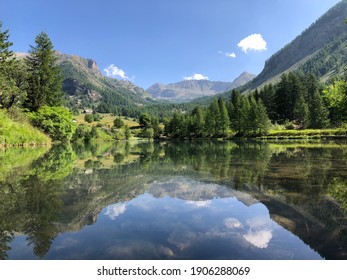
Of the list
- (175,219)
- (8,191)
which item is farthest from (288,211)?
(8,191)

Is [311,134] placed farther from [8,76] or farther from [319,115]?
[8,76]

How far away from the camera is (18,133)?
46562mm

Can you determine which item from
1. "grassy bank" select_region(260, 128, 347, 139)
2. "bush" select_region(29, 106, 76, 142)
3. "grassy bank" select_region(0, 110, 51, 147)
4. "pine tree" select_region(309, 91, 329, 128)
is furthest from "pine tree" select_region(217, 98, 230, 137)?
"grassy bank" select_region(0, 110, 51, 147)

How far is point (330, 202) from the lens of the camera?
915cm

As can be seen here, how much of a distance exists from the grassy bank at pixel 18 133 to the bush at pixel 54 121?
2.88 m

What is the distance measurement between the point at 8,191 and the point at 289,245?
33.8 feet

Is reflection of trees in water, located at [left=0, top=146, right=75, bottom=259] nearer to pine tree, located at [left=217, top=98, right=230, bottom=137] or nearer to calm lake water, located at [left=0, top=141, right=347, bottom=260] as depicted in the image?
calm lake water, located at [left=0, top=141, right=347, bottom=260]

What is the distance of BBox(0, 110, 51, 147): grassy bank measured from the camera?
4169 cm

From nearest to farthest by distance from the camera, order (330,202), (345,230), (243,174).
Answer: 1. (345,230)
2. (330,202)
3. (243,174)

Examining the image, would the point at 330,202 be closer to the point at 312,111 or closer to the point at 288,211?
the point at 288,211

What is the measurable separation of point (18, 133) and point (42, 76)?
1704cm

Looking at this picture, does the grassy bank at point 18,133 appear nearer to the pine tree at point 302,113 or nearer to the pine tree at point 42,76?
the pine tree at point 42,76

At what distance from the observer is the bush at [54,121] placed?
56969mm

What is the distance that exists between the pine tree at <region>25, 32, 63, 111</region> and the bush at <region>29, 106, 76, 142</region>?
260cm
